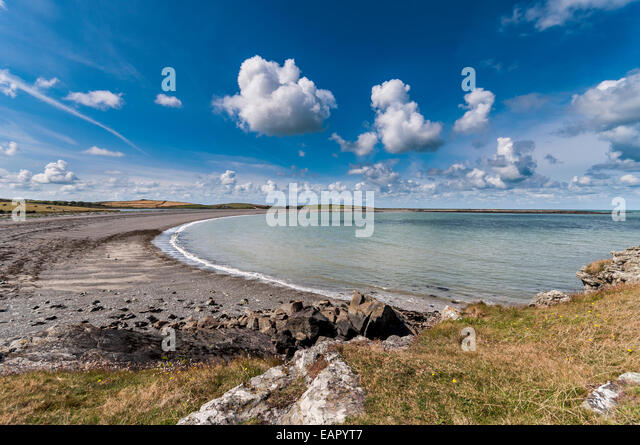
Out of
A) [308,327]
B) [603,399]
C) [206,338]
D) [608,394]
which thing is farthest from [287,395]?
[206,338]

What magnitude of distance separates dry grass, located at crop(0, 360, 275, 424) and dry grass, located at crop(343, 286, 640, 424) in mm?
4572

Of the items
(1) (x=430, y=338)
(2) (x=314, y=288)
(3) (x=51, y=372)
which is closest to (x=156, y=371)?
(3) (x=51, y=372)

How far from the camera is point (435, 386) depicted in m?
6.56

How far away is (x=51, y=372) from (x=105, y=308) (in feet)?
31.1

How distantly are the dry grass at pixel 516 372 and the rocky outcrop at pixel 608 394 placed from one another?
0.51ft

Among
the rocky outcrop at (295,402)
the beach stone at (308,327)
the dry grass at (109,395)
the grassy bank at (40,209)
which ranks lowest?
the beach stone at (308,327)

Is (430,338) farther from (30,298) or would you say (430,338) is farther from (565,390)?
(30,298)

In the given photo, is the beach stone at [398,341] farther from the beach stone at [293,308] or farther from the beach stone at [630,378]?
the beach stone at [630,378]

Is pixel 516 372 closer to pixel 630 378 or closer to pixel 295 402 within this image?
pixel 630 378

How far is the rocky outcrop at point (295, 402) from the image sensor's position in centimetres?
569

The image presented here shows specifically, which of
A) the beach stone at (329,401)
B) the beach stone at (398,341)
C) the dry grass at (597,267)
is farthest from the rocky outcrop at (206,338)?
the dry grass at (597,267)

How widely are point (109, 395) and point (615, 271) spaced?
91.9ft

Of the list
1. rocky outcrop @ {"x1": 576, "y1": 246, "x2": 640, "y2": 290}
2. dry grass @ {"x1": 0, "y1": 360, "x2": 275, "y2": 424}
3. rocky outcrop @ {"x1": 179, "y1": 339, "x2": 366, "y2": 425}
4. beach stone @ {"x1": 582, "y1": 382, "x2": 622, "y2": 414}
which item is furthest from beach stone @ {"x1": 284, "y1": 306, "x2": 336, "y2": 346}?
rocky outcrop @ {"x1": 576, "y1": 246, "x2": 640, "y2": 290}
